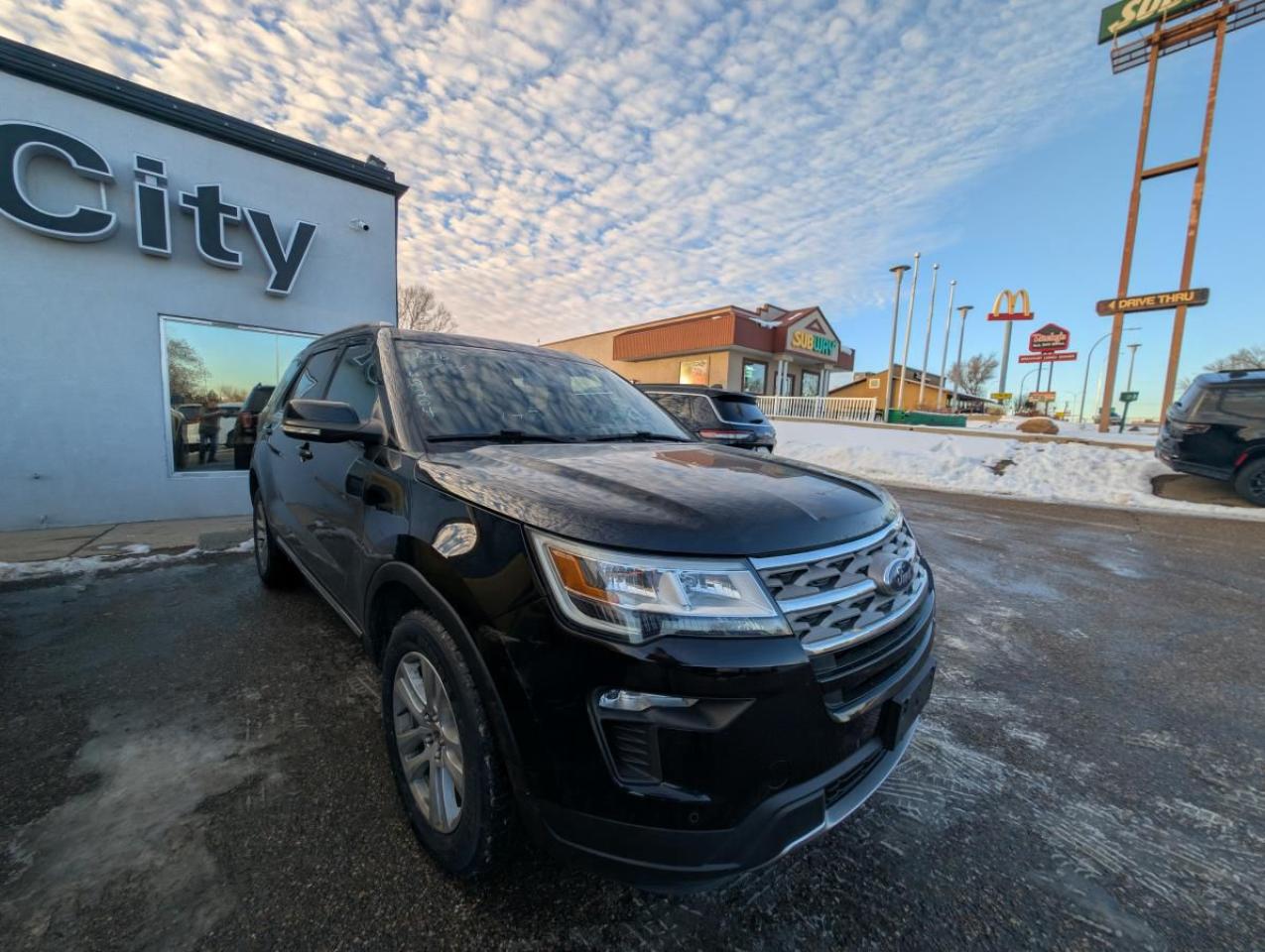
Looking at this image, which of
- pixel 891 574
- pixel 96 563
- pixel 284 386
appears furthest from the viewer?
pixel 96 563

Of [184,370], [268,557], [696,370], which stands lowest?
[268,557]

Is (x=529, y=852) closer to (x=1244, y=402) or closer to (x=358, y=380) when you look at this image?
(x=358, y=380)

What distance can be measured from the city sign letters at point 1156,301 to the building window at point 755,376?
1291 centimetres

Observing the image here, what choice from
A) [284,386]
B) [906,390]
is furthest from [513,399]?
[906,390]

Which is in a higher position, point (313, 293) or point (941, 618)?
point (313, 293)

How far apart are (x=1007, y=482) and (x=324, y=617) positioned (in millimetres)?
11525

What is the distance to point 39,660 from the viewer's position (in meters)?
2.79

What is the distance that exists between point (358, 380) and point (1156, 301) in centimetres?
2120

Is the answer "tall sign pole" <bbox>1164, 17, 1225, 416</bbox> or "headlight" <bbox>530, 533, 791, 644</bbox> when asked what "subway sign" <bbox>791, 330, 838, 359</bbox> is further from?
"headlight" <bbox>530, 533, 791, 644</bbox>

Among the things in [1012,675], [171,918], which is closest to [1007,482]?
[1012,675]

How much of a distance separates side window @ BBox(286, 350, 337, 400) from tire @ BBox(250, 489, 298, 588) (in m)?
0.95

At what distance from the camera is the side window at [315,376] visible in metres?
3.02

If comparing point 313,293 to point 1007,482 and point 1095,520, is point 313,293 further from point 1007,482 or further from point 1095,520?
point 1007,482

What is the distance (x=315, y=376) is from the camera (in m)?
3.21
